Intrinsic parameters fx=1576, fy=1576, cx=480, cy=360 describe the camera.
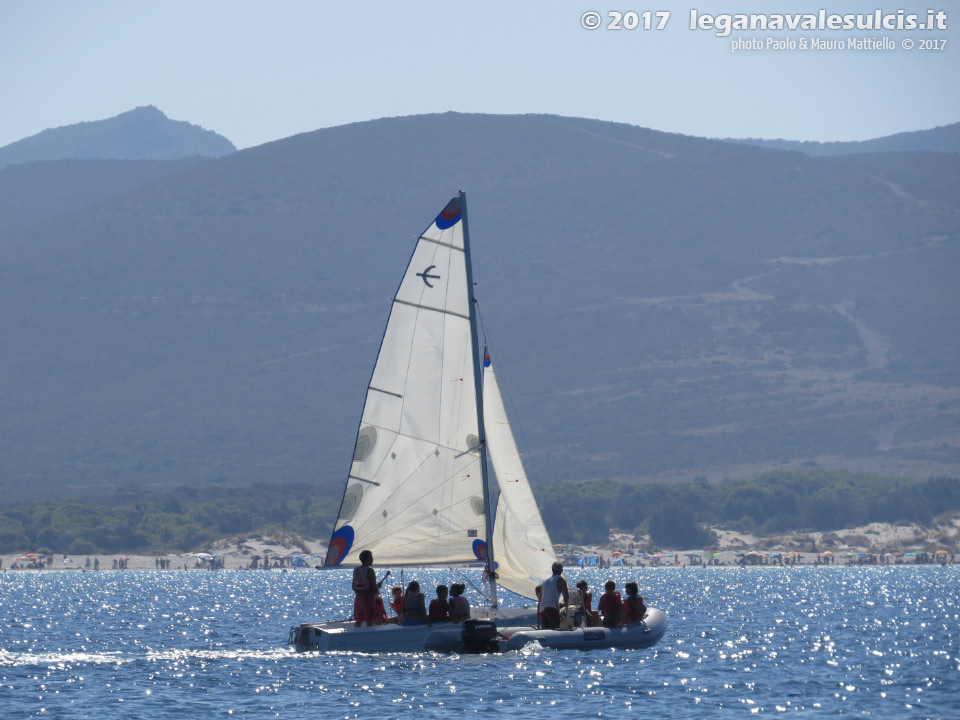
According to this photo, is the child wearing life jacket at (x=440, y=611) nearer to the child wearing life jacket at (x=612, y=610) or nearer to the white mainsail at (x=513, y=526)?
the white mainsail at (x=513, y=526)

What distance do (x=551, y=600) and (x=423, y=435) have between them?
6.12m

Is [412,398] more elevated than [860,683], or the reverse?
[412,398]

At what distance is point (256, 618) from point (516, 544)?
107ft

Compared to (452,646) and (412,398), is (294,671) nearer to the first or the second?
(452,646)

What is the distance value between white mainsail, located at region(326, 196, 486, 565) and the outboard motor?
3226 millimetres

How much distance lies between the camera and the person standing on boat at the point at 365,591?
145ft

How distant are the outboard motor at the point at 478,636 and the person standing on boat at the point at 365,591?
106 inches

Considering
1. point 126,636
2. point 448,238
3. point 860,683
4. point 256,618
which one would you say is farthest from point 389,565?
point 256,618

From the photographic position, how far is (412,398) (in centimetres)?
4638

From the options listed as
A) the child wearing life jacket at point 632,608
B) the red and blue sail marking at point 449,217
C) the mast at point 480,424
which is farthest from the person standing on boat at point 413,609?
the red and blue sail marking at point 449,217

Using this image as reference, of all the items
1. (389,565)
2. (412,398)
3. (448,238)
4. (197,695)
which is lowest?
(197,695)

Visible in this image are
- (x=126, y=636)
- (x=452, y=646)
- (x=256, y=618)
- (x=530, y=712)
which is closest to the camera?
(x=530, y=712)

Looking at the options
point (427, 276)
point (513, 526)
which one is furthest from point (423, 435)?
point (427, 276)

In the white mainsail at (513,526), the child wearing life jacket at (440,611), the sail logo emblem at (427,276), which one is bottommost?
the child wearing life jacket at (440,611)
